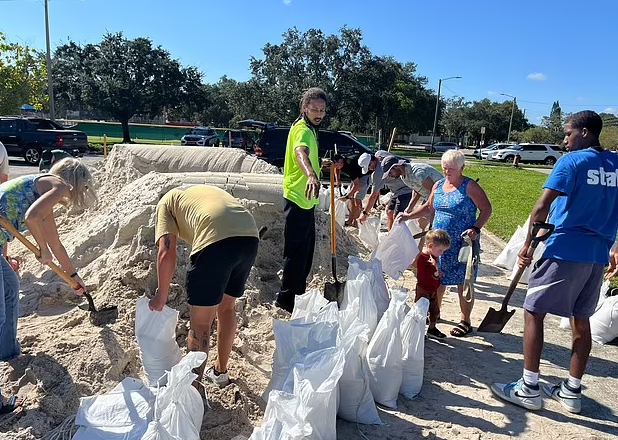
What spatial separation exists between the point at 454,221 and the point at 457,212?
77 millimetres

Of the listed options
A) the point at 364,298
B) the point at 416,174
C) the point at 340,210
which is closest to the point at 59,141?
the point at 340,210

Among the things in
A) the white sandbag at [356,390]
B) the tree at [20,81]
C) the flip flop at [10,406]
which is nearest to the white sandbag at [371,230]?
the white sandbag at [356,390]

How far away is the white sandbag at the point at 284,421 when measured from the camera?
2104mm

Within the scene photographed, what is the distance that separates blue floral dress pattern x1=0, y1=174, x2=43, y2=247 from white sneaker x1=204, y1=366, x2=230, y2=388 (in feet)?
4.68

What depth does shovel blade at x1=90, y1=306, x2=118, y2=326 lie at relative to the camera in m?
3.45

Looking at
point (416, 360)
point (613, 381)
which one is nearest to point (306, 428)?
point (416, 360)

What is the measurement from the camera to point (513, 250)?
620cm

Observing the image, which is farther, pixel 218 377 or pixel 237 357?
pixel 237 357

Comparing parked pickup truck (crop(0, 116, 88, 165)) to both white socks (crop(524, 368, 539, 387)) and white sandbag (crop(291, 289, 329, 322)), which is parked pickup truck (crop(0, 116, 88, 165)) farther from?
white socks (crop(524, 368, 539, 387))

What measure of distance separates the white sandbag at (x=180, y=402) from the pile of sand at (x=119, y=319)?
0.52 metres

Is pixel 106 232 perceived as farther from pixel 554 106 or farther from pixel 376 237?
pixel 554 106

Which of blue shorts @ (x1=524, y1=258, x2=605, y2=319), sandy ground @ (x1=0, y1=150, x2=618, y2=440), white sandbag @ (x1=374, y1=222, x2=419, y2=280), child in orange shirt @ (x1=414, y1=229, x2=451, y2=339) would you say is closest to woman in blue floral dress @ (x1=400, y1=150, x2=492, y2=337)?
child in orange shirt @ (x1=414, y1=229, x2=451, y2=339)

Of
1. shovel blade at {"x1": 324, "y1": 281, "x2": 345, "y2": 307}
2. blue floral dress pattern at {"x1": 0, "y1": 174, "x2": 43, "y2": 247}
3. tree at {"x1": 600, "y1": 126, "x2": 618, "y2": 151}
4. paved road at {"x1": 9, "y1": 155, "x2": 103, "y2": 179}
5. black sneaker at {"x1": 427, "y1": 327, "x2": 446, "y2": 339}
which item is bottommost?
paved road at {"x1": 9, "y1": 155, "x2": 103, "y2": 179}

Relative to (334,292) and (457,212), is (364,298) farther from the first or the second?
(457,212)
